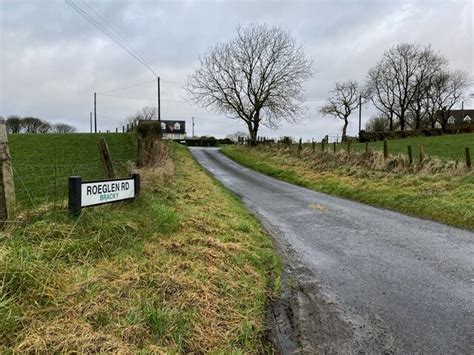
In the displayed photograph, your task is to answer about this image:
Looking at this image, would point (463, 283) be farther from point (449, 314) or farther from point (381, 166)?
point (381, 166)

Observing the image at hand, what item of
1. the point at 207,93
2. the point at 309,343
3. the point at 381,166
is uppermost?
the point at 207,93

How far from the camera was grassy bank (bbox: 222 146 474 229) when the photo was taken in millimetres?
10672

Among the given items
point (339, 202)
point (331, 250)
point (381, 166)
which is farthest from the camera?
point (381, 166)

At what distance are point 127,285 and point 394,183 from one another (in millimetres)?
12356

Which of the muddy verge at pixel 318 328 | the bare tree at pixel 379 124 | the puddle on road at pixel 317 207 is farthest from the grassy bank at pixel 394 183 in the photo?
the bare tree at pixel 379 124

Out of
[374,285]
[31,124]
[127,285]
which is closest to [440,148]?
[374,285]

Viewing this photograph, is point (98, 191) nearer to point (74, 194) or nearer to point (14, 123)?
point (74, 194)

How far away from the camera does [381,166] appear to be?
1681 centimetres

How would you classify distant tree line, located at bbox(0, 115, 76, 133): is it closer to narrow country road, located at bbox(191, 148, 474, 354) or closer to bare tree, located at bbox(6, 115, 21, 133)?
bare tree, located at bbox(6, 115, 21, 133)

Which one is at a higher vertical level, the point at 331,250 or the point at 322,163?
the point at 322,163

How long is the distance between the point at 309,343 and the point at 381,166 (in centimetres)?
1429

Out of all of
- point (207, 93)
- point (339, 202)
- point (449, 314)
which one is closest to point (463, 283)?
point (449, 314)

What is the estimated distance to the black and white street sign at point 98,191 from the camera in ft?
18.1

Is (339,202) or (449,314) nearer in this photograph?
(449,314)
